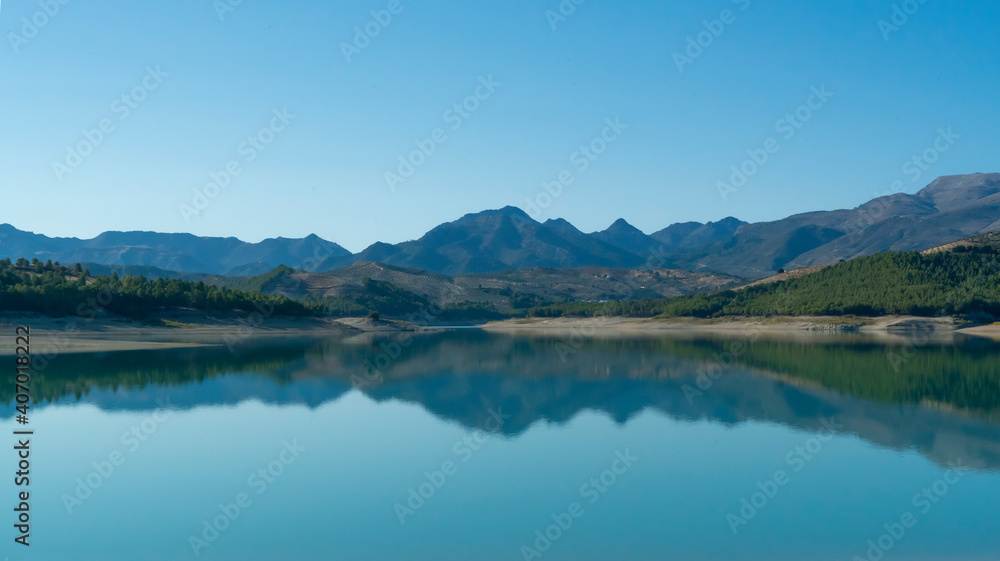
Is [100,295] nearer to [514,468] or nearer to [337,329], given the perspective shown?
[337,329]

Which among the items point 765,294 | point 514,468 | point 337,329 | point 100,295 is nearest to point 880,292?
point 765,294

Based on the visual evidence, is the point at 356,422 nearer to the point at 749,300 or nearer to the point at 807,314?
the point at 807,314

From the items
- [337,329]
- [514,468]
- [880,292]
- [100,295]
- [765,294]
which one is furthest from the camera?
[765,294]

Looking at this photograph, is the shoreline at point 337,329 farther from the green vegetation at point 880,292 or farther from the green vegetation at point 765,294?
the green vegetation at point 880,292

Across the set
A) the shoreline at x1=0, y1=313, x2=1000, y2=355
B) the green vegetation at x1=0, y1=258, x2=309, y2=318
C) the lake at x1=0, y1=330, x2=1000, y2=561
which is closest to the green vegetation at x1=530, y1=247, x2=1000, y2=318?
the shoreline at x1=0, y1=313, x2=1000, y2=355

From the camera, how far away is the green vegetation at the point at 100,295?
70875 millimetres

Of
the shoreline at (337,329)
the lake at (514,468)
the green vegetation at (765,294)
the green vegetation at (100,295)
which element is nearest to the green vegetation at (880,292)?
the green vegetation at (765,294)

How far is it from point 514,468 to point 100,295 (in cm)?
7129

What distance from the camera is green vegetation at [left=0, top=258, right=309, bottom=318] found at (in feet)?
233

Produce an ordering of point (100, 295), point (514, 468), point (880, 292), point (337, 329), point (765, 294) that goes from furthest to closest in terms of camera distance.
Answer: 1. point (765, 294)
2. point (337, 329)
3. point (880, 292)
4. point (100, 295)
5. point (514, 468)

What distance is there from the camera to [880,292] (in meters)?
105

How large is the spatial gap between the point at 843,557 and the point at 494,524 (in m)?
6.95

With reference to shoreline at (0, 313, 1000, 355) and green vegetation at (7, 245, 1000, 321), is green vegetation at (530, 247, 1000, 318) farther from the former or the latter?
shoreline at (0, 313, 1000, 355)

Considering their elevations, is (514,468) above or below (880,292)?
below
